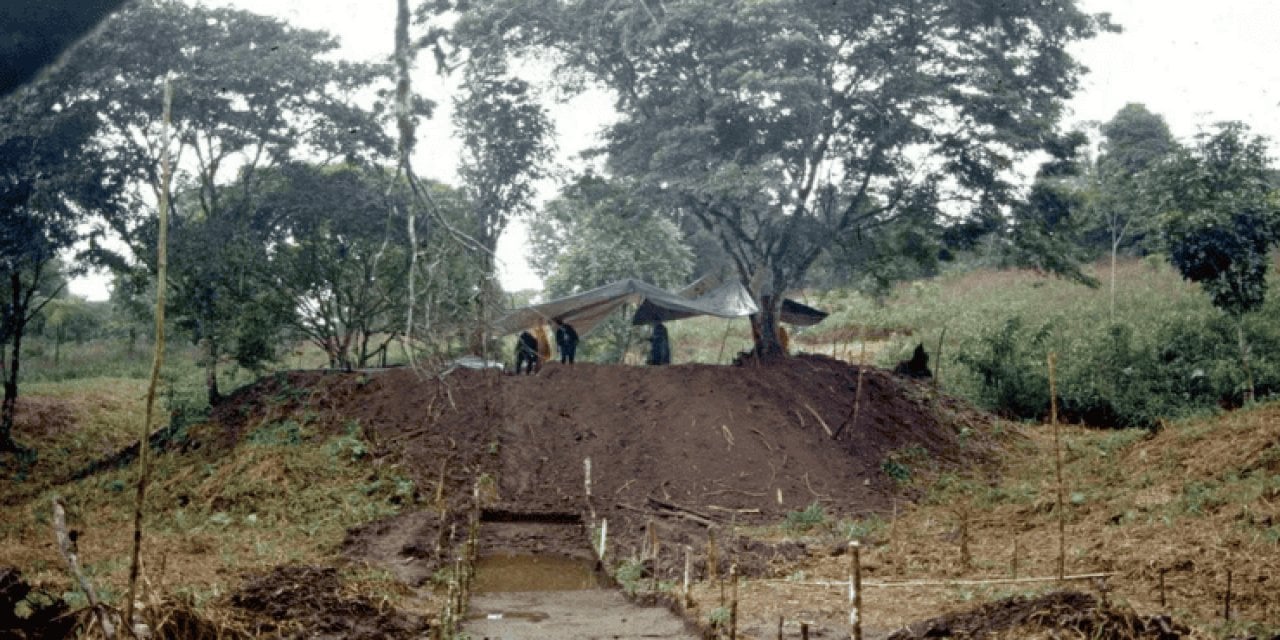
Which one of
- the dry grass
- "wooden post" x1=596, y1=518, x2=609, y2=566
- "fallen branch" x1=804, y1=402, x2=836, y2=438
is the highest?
"fallen branch" x1=804, y1=402, x2=836, y2=438

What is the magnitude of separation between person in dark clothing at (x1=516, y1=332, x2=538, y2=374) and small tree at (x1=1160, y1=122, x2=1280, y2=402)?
11078 mm

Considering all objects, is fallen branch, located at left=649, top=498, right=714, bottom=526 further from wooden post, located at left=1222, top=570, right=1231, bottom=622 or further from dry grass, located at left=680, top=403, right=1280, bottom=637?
wooden post, located at left=1222, top=570, right=1231, bottom=622

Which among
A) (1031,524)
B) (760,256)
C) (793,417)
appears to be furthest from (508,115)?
(1031,524)

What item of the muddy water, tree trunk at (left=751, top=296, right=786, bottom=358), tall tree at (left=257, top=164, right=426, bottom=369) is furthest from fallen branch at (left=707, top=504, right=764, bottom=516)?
tall tree at (left=257, top=164, right=426, bottom=369)

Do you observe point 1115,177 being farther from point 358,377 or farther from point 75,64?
point 75,64

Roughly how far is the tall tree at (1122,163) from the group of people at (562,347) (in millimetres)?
12112

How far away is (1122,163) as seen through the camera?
30.2 metres

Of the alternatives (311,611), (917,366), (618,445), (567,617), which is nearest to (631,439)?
(618,445)

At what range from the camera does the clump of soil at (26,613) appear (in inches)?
193

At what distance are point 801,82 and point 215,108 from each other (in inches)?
379

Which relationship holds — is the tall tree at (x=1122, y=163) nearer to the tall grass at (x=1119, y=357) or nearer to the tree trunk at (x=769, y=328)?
the tall grass at (x=1119, y=357)

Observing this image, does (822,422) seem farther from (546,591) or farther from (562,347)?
(546,591)

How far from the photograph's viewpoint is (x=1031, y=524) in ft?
33.2

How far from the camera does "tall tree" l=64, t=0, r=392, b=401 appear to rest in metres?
15.7
